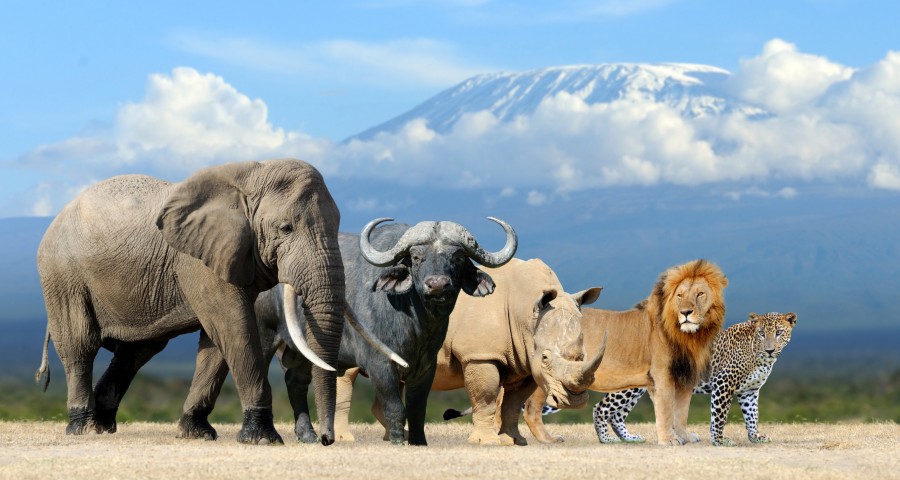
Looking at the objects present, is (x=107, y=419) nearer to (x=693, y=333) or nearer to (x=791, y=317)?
(x=693, y=333)

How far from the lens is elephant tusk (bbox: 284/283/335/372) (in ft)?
41.5

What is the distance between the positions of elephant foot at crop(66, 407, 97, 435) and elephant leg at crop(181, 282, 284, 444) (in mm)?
2737

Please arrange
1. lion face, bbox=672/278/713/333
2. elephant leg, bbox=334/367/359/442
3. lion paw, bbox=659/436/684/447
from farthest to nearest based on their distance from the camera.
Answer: elephant leg, bbox=334/367/359/442 → lion face, bbox=672/278/713/333 → lion paw, bbox=659/436/684/447

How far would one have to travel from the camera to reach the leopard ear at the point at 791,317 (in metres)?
16.2

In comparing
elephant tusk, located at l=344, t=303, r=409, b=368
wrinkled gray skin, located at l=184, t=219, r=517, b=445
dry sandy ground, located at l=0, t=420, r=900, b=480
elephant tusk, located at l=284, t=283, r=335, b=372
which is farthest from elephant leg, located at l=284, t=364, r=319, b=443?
elephant tusk, located at l=284, t=283, r=335, b=372

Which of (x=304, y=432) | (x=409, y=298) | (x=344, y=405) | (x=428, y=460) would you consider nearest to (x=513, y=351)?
(x=409, y=298)

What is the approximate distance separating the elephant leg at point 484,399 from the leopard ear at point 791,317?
4.08 m

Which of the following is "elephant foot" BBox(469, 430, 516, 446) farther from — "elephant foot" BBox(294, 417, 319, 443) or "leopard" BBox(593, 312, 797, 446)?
"leopard" BBox(593, 312, 797, 446)

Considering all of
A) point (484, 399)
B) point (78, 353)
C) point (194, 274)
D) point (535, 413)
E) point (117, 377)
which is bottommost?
point (535, 413)

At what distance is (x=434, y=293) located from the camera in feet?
40.7

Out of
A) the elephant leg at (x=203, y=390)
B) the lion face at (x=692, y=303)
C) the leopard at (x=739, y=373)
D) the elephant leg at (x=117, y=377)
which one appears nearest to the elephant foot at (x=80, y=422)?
the elephant leg at (x=117, y=377)

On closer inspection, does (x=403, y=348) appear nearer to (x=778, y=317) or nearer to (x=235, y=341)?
(x=235, y=341)

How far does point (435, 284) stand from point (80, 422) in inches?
211

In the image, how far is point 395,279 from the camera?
13.0m
